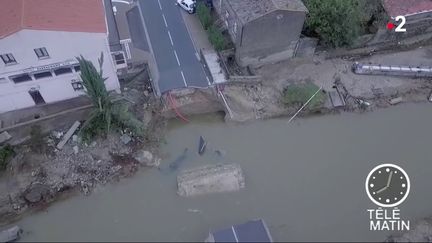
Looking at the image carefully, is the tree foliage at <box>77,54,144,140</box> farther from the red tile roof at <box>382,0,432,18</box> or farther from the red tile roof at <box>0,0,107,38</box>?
the red tile roof at <box>382,0,432,18</box>

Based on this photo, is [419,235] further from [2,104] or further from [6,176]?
[2,104]

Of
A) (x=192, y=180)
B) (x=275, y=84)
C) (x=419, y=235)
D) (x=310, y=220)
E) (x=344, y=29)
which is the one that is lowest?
(x=419, y=235)

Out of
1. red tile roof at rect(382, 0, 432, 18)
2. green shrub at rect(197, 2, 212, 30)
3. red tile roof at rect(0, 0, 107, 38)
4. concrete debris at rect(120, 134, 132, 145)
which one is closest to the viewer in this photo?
red tile roof at rect(0, 0, 107, 38)

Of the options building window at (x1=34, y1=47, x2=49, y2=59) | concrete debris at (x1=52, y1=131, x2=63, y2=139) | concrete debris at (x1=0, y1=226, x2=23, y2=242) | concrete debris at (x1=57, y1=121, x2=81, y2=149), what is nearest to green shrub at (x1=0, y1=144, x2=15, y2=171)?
concrete debris at (x1=52, y1=131, x2=63, y2=139)

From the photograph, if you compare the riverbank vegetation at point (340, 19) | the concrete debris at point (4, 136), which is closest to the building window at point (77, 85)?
the concrete debris at point (4, 136)

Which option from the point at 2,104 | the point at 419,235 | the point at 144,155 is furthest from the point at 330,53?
the point at 2,104

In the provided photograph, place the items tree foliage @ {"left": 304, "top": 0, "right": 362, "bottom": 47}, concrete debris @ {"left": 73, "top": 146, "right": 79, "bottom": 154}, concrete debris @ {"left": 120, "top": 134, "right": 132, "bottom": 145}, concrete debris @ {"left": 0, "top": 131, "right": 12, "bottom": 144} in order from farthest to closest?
tree foliage @ {"left": 304, "top": 0, "right": 362, "bottom": 47} < concrete debris @ {"left": 120, "top": 134, "right": 132, "bottom": 145} < concrete debris @ {"left": 73, "top": 146, "right": 79, "bottom": 154} < concrete debris @ {"left": 0, "top": 131, "right": 12, "bottom": 144}
